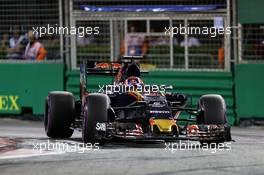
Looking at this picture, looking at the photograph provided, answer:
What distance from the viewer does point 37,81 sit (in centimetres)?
1936

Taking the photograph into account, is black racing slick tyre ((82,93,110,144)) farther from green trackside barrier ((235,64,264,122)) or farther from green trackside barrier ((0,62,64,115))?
green trackside barrier ((0,62,64,115))

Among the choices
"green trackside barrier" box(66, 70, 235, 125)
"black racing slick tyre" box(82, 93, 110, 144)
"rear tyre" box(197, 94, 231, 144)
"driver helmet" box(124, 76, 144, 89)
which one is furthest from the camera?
A: "green trackside barrier" box(66, 70, 235, 125)

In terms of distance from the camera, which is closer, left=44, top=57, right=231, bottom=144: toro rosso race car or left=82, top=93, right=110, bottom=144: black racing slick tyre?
left=44, top=57, right=231, bottom=144: toro rosso race car

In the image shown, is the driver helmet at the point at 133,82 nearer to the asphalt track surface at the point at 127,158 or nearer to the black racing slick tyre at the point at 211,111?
the asphalt track surface at the point at 127,158

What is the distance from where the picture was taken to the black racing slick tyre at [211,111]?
12469 mm

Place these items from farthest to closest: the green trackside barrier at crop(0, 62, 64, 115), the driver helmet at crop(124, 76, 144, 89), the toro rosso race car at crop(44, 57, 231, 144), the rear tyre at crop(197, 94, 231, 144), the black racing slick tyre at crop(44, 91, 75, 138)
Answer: the green trackside barrier at crop(0, 62, 64, 115) < the black racing slick tyre at crop(44, 91, 75, 138) < the driver helmet at crop(124, 76, 144, 89) < the rear tyre at crop(197, 94, 231, 144) < the toro rosso race car at crop(44, 57, 231, 144)

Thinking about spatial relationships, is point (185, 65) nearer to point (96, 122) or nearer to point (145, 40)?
point (145, 40)

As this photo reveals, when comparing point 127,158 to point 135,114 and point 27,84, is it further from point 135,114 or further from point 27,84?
point 27,84

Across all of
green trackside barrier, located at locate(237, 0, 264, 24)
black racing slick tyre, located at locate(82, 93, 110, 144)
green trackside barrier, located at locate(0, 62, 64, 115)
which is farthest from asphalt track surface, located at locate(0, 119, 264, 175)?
green trackside barrier, located at locate(0, 62, 64, 115)

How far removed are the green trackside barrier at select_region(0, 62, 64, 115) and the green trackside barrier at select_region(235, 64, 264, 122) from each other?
167 inches

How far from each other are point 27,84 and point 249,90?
535 centimetres

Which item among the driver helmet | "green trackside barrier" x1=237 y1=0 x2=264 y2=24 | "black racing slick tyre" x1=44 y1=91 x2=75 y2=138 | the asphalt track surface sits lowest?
the asphalt track surface

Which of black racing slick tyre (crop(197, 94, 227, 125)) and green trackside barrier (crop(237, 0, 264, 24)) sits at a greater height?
green trackside barrier (crop(237, 0, 264, 24))

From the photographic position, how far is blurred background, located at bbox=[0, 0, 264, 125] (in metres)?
18.0
